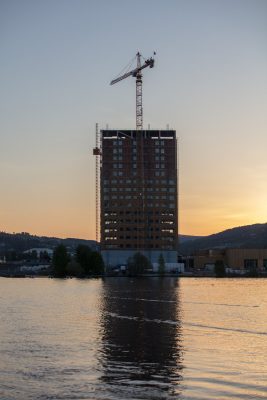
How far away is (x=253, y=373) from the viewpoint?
128 ft

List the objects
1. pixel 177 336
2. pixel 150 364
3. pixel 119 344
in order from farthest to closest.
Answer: pixel 177 336
pixel 119 344
pixel 150 364

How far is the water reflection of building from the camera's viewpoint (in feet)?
115

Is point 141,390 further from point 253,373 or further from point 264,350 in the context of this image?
point 264,350

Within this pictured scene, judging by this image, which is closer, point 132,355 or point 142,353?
point 132,355

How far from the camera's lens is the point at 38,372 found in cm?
3934

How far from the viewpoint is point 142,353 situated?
4712 centimetres

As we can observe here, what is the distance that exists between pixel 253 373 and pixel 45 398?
1394 cm

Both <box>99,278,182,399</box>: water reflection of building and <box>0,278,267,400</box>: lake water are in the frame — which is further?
<box>99,278,182,399</box>: water reflection of building

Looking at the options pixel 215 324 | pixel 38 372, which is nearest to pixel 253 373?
pixel 38 372

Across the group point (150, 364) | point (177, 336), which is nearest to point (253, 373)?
point (150, 364)

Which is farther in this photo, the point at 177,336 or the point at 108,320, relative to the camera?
the point at 108,320

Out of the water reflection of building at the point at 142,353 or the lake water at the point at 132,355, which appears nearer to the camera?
the lake water at the point at 132,355

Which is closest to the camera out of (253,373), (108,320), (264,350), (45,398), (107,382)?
(45,398)

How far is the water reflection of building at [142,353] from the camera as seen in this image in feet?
115
